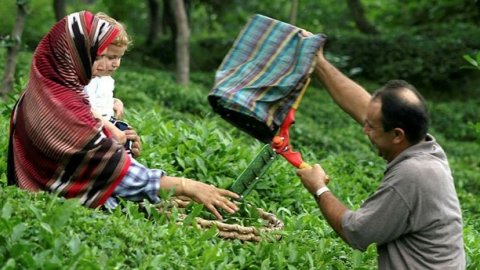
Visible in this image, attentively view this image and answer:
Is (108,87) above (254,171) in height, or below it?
above

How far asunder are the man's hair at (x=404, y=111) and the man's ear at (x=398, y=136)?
0.01 meters

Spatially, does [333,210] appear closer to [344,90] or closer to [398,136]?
[398,136]

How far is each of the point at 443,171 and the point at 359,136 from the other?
810 centimetres

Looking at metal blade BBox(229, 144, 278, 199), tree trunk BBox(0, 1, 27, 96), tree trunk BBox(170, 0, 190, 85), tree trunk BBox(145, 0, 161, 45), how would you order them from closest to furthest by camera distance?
1. metal blade BBox(229, 144, 278, 199)
2. tree trunk BBox(0, 1, 27, 96)
3. tree trunk BBox(170, 0, 190, 85)
4. tree trunk BBox(145, 0, 161, 45)

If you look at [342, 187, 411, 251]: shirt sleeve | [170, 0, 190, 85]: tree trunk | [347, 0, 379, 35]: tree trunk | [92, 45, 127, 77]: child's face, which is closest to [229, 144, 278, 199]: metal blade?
[342, 187, 411, 251]: shirt sleeve

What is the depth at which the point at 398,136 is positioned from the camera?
4.01 m

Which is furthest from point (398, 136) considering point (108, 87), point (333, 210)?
point (108, 87)

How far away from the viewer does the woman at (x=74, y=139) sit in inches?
164

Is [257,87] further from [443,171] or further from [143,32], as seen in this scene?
[143,32]

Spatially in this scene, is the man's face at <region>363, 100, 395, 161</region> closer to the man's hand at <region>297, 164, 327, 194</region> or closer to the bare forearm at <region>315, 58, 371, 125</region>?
the man's hand at <region>297, 164, 327, 194</region>

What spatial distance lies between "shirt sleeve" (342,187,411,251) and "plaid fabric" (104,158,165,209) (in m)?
0.97

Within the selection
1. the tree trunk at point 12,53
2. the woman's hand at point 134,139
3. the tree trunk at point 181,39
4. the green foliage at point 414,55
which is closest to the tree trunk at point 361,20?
the green foliage at point 414,55

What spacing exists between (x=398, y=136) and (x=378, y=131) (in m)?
0.09

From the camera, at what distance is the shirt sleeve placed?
387cm
